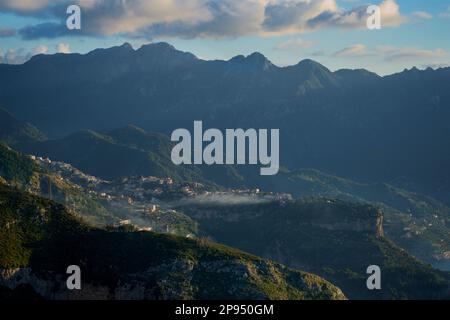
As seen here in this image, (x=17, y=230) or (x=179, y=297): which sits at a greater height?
(x=17, y=230)
